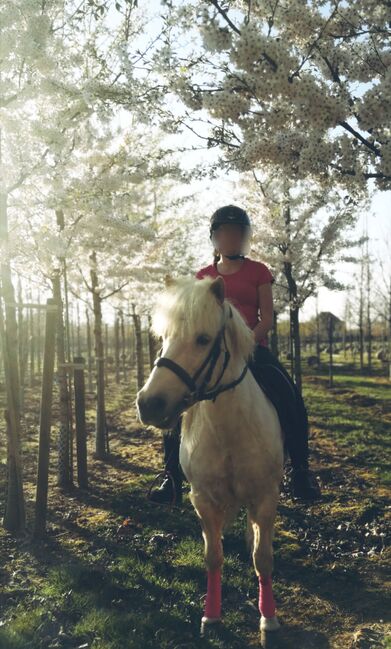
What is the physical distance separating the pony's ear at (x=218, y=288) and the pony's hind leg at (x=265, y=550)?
1.66 m

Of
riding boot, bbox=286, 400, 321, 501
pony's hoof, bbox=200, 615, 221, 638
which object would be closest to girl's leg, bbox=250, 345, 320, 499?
riding boot, bbox=286, 400, 321, 501

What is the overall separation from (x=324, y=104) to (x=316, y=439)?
8.46m

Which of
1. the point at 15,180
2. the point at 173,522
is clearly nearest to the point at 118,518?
the point at 173,522

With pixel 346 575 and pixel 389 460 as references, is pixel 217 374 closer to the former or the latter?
pixel 346 575

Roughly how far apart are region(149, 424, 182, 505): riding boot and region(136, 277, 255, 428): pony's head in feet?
5.06

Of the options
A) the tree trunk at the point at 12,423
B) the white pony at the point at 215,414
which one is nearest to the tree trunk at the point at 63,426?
the tree trunk at the point at 12,423

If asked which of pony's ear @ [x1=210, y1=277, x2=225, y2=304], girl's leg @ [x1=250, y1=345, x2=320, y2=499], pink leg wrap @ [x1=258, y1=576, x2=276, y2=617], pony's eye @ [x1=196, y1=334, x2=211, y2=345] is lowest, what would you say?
pink leg wrap @ [x1=258, y1=576, x2=276, y2=617]

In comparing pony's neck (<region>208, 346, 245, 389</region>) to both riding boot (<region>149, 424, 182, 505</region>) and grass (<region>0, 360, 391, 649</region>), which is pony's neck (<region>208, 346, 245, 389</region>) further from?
grass (<region>0, 360, 391, 649</region>)

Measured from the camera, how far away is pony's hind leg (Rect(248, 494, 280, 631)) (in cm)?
368

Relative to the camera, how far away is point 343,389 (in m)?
19.9

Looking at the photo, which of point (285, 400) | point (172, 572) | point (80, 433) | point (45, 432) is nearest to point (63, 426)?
point (80, 433)

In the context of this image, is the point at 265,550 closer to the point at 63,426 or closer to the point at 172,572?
the point at 172,572

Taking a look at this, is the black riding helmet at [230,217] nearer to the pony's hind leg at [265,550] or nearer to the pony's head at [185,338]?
the pony's head at [185,338]

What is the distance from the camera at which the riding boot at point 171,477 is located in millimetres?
4523
